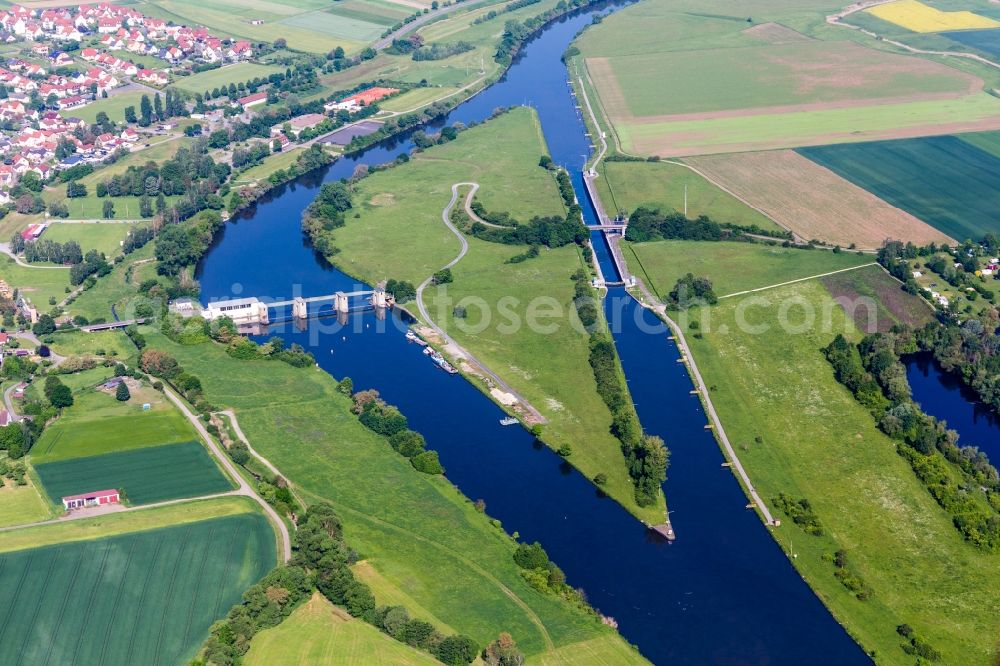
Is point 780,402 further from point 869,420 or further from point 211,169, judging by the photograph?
point 211,169

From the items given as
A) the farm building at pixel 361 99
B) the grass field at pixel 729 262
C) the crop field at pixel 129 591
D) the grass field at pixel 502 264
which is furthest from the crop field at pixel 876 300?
the farm building at pixel 361 99

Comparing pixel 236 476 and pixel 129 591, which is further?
pixel 236 476

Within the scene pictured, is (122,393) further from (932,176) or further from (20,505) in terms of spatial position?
(932,176)

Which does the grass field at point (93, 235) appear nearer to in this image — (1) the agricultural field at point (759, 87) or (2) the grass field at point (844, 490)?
(2) the grass field at point (844, 490)

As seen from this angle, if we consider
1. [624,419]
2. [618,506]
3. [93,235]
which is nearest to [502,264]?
[624,419]

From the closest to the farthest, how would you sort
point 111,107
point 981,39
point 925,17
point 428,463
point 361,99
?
point 428,463 < point 361,99 < point 111,107 < point 981,39 < point 925,17

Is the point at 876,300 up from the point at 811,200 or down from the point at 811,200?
down
